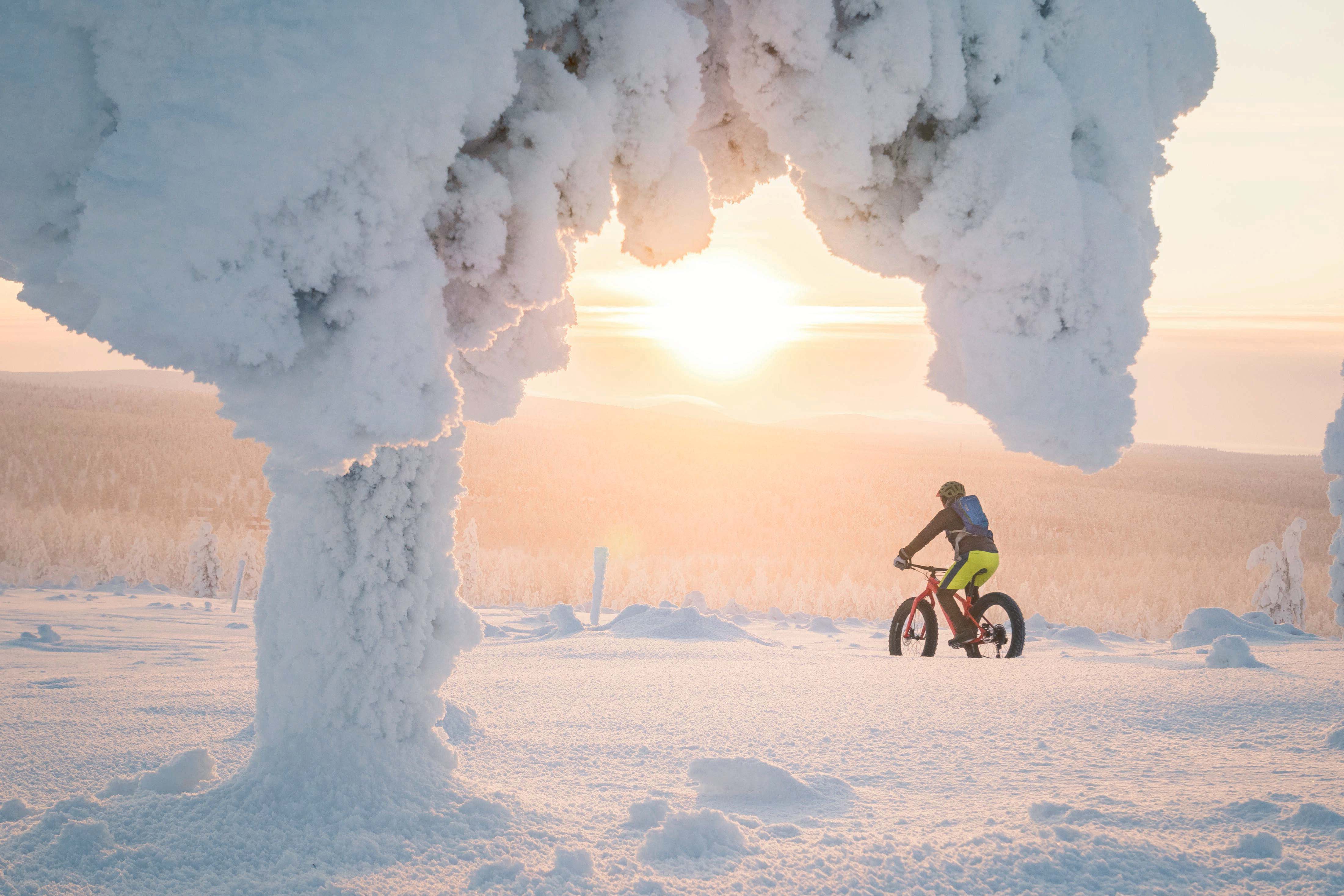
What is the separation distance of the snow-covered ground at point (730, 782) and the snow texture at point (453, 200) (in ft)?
2.06

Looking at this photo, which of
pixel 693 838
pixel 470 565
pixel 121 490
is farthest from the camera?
pixel 121 490

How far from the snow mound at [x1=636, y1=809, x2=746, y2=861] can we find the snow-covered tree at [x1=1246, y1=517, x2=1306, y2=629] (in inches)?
530

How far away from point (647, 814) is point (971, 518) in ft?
18.1

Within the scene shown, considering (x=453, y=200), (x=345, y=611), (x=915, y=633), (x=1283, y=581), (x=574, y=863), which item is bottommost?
(x=574, y=863)

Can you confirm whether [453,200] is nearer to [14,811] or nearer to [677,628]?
[14,811]

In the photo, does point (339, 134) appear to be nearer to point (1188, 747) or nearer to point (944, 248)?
point (944, 248)

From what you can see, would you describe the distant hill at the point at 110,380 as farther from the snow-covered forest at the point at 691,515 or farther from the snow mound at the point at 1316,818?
the snow mound at the point at 1316,818

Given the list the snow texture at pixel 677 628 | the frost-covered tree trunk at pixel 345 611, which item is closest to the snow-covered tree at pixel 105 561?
the snow texture at pixel 677 628

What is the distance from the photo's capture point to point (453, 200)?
11.4ft

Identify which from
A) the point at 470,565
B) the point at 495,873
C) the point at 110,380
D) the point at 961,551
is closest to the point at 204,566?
the point at 470,565

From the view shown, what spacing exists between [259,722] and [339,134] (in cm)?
296

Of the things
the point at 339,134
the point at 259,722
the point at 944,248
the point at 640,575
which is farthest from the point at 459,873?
the point at 640,575

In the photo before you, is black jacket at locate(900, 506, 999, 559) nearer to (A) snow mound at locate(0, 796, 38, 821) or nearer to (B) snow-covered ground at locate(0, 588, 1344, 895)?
(B) snow-covered ground at locate(0, 588, 1344, 895)

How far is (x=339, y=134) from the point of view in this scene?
2.95 metres
